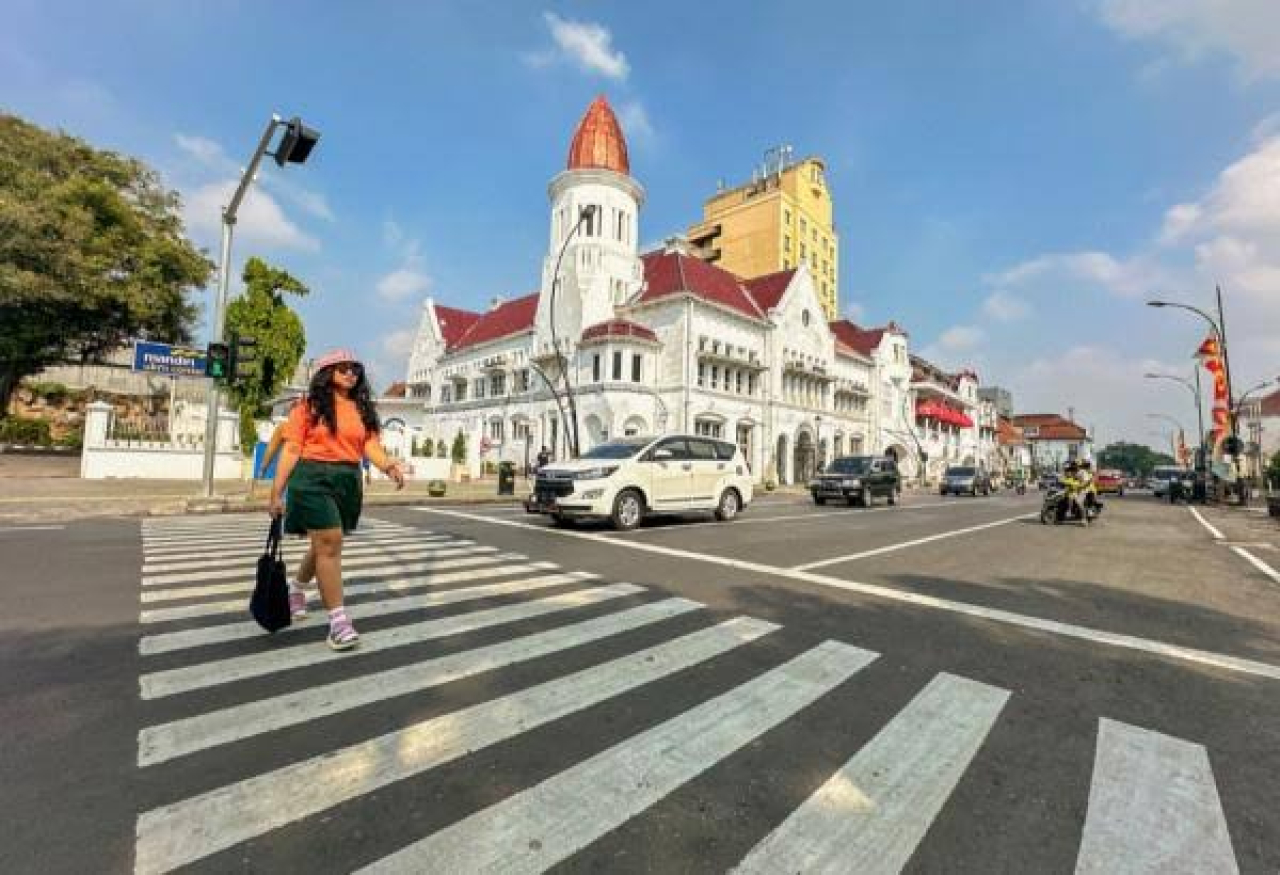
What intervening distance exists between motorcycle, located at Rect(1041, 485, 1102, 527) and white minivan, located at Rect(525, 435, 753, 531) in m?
8.06

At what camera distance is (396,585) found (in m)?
5.70

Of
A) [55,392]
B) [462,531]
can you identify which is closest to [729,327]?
[462,531]

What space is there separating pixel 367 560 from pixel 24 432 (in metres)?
35.3

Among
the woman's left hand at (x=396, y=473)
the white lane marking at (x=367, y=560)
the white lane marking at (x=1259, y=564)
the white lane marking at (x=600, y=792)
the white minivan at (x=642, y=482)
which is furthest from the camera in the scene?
the white minivan at (x=642, y=482)

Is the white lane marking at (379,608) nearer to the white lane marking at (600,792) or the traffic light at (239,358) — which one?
the white lane marking at (600,792)

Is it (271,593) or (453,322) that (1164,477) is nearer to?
(271,593)

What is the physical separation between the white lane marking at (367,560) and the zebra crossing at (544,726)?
32.5 inches

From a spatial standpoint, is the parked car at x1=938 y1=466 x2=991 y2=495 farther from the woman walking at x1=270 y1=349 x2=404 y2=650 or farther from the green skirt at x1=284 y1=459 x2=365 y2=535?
the green skirt at x1=284 y1=459 x2=365 y2=535

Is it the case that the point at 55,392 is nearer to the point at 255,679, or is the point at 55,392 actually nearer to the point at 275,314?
the point at 275,314

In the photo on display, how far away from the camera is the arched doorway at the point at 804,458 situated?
43.5m

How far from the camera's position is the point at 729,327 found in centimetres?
3809

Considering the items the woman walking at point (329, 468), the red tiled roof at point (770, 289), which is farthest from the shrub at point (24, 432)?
the red tiled roof at point (770, 289)

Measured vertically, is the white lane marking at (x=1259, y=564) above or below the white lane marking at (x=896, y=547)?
below

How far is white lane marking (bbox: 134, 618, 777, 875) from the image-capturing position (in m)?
1.96
